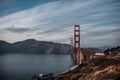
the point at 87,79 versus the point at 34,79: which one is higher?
the point at 87,79

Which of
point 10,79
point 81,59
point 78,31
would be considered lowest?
point 10,79

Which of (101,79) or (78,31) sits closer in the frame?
(101,79)

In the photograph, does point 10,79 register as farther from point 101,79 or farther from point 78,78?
point 101,79

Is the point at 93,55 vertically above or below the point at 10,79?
above

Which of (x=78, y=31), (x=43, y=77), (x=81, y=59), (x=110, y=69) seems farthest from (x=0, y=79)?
(x=78, y=31)

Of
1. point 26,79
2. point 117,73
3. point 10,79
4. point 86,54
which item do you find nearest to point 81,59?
point 86,54

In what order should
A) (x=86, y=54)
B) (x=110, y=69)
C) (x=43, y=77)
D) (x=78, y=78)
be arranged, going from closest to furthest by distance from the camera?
1. (x=110, y=69)
2. (x=78, y=78)
3. (x=43, y=77)
4. (x=86, y=54)

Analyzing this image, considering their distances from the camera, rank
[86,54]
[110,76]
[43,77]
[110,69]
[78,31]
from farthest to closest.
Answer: [78,31] < [86,54] < [43,77] < [110,69] < [110,76]

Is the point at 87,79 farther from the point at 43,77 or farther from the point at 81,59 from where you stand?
the point at 81,59

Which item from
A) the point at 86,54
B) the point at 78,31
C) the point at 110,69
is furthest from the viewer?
the point at 78,31
